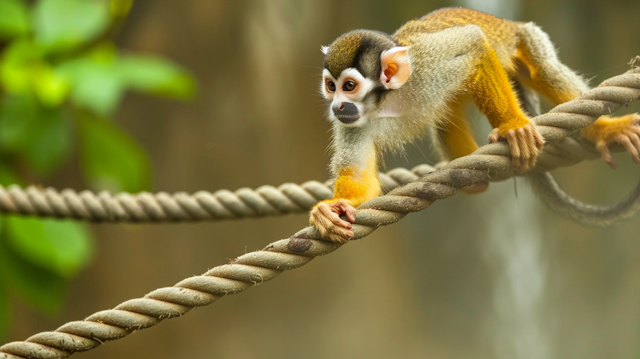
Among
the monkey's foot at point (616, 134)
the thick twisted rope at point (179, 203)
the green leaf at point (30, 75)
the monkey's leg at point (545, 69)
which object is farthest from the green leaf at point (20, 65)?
the monkey's foot at point (616, 134)

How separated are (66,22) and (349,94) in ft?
8.82

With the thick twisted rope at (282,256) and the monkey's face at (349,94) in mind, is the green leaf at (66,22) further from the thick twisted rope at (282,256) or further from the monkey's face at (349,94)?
the thick twisted rope at (282,256)

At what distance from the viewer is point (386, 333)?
15.1ft

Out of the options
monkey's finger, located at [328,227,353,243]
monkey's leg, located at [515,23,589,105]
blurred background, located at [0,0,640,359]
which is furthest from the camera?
blurred background, located at [0,0,640,359]

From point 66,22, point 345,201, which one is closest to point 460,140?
point 345,201

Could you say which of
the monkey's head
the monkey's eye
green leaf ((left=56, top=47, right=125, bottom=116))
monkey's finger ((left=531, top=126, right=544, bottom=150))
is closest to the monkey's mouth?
the monkey's head

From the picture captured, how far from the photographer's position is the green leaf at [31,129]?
378cm

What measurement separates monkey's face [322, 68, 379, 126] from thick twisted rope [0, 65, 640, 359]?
46 cm

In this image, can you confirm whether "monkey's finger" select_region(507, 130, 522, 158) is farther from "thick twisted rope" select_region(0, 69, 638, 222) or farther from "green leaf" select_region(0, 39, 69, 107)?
"green leaf" select_region(0, 39, 69, 107)

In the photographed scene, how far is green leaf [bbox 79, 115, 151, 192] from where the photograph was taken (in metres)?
3.88

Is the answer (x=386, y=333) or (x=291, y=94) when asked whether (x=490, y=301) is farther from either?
(x=291, y=94)

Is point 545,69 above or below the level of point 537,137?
above

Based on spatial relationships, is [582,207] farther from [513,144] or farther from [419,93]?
[419,93]

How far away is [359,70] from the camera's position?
6.45 feet
